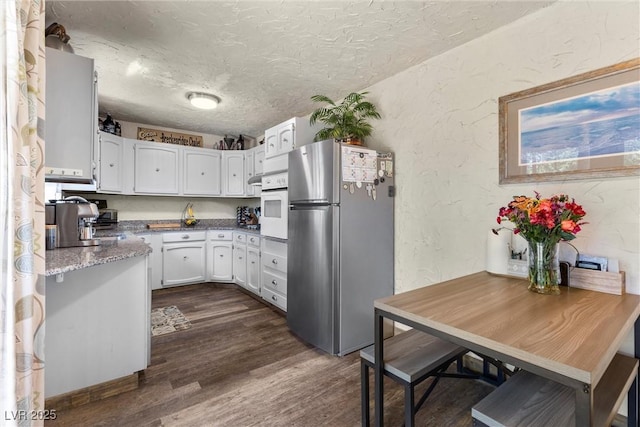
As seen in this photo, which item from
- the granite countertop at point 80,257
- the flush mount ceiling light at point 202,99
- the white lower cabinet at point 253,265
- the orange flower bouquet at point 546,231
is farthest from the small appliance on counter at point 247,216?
the orange flower bouquet at point 546,231

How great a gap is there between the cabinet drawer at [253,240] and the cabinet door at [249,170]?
914 millimetres

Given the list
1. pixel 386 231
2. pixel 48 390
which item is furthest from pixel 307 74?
pixel 48 390

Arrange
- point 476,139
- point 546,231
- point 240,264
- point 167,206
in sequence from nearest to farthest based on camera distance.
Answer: point 546,231 < point 476,139 < point 240,264 < point 167,206

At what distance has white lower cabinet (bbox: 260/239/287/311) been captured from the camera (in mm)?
2960

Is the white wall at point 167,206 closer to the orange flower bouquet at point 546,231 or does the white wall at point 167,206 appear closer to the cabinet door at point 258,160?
the cabinet door at point 258,160

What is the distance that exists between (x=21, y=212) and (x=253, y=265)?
2842mm

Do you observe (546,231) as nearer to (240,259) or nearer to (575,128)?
(575,128)

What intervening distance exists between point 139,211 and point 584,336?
5025 millimetres

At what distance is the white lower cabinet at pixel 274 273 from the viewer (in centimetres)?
296

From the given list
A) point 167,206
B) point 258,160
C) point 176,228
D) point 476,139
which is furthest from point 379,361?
point 167,206

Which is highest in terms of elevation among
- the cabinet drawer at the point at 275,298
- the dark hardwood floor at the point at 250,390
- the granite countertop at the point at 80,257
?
the granite countertop at the point at 80,257

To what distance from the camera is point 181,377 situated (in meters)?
1.97

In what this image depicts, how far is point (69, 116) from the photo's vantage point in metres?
1.68

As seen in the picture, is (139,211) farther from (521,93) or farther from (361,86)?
(521,93)
